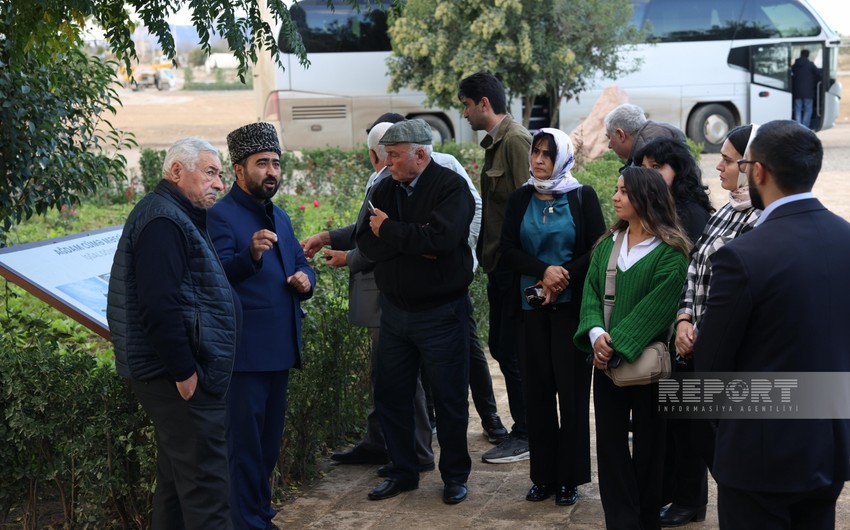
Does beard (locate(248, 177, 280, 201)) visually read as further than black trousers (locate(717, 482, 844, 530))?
Yes

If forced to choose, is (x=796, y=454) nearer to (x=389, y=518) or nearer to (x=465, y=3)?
(x=389, y=518)

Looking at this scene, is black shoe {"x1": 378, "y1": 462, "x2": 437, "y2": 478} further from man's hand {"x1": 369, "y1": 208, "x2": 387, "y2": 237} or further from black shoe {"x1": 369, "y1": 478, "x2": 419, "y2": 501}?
man's hand {"x1": 369, "y1": 208, "x2": 387, "y2": 237}

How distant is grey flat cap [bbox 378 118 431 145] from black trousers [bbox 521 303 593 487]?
0.97m

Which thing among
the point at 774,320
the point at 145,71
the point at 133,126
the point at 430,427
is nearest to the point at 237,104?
the point at 133,126

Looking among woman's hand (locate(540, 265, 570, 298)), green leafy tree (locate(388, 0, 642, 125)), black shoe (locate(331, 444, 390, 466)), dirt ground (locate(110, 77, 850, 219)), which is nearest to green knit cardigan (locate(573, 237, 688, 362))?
woman's hand (locate(540, 265, 570, 298))

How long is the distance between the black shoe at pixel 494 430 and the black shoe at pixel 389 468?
0.57 meters

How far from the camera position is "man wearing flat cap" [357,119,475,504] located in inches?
189

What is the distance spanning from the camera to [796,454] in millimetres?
2850

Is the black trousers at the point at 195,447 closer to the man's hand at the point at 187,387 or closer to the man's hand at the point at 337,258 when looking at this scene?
the man's hand at the point at 187,387

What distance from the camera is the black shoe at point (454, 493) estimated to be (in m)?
5.05

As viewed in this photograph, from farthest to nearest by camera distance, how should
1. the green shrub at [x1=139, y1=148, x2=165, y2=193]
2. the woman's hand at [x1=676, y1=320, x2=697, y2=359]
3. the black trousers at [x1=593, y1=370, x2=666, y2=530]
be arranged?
the green shrub at [x1=139, y1=148, x2=165, y2=193] → the black trousers at [x1=593, y1=370, x2=666, y2=530] → the woman's hand at [x1=676, y1=320, x2=697, y2=359]

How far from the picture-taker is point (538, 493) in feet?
16.5

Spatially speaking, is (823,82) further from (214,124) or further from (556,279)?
(214,124)

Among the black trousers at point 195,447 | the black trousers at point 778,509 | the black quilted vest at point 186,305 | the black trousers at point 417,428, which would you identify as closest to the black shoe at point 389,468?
the black trousers at point 417,428
